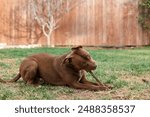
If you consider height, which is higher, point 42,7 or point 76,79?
point 42,7

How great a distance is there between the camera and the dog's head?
246 inches

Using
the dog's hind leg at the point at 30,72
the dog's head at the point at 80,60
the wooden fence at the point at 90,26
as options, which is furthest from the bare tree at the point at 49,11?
the dog's head at the point at 80,60

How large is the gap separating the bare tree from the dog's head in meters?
12.1

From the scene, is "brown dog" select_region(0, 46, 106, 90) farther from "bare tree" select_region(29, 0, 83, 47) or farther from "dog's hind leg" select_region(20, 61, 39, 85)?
"bare tree" select_region(29, 0, 83, 47)

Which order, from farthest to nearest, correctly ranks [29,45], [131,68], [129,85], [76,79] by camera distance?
[29,45], [131,68], [129,85], [76,79]

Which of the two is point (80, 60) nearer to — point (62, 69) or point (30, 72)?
point (62, 69)

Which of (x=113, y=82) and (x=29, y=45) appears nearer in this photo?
(x=113, y=82)

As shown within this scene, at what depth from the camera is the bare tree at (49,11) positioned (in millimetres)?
18531

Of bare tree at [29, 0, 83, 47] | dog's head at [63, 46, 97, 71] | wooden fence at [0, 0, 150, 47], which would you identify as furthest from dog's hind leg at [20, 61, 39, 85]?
wooden fence at [0, 0, 150, 47]

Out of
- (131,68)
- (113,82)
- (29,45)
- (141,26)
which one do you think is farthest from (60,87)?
(141,26)

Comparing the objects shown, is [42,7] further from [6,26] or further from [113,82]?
[113,82]

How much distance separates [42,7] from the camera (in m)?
18.9

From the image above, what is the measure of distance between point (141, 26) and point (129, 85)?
12.4 meters

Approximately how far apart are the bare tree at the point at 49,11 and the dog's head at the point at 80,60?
12095mm
